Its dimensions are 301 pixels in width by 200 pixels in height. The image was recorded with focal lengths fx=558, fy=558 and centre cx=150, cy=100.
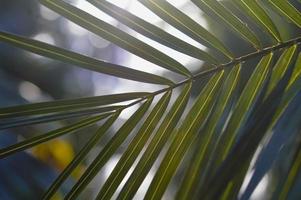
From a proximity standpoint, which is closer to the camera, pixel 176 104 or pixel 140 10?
pixel 176 104

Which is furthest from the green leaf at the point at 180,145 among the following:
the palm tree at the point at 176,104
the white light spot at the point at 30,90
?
the white light spot at the point at 30,90

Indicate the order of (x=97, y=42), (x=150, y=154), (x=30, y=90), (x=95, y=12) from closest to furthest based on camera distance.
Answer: (x=150, y=154)
(x=95, y=12)
(x=30, y=90)
(x=97, y=42)

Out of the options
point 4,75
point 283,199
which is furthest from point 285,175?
point 4,75

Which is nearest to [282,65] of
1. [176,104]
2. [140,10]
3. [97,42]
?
[176,104]

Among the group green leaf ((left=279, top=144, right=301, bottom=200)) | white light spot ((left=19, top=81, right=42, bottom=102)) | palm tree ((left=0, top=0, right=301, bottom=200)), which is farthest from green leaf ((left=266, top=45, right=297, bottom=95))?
white light spot ((left=19, top=81, right=42, bottom=102))

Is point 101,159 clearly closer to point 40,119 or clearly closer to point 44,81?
point 40,119

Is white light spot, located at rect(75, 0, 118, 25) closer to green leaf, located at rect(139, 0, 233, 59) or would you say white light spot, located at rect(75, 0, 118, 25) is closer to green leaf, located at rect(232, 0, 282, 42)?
green leaf, located at rect(139, 0, 233, 59)
